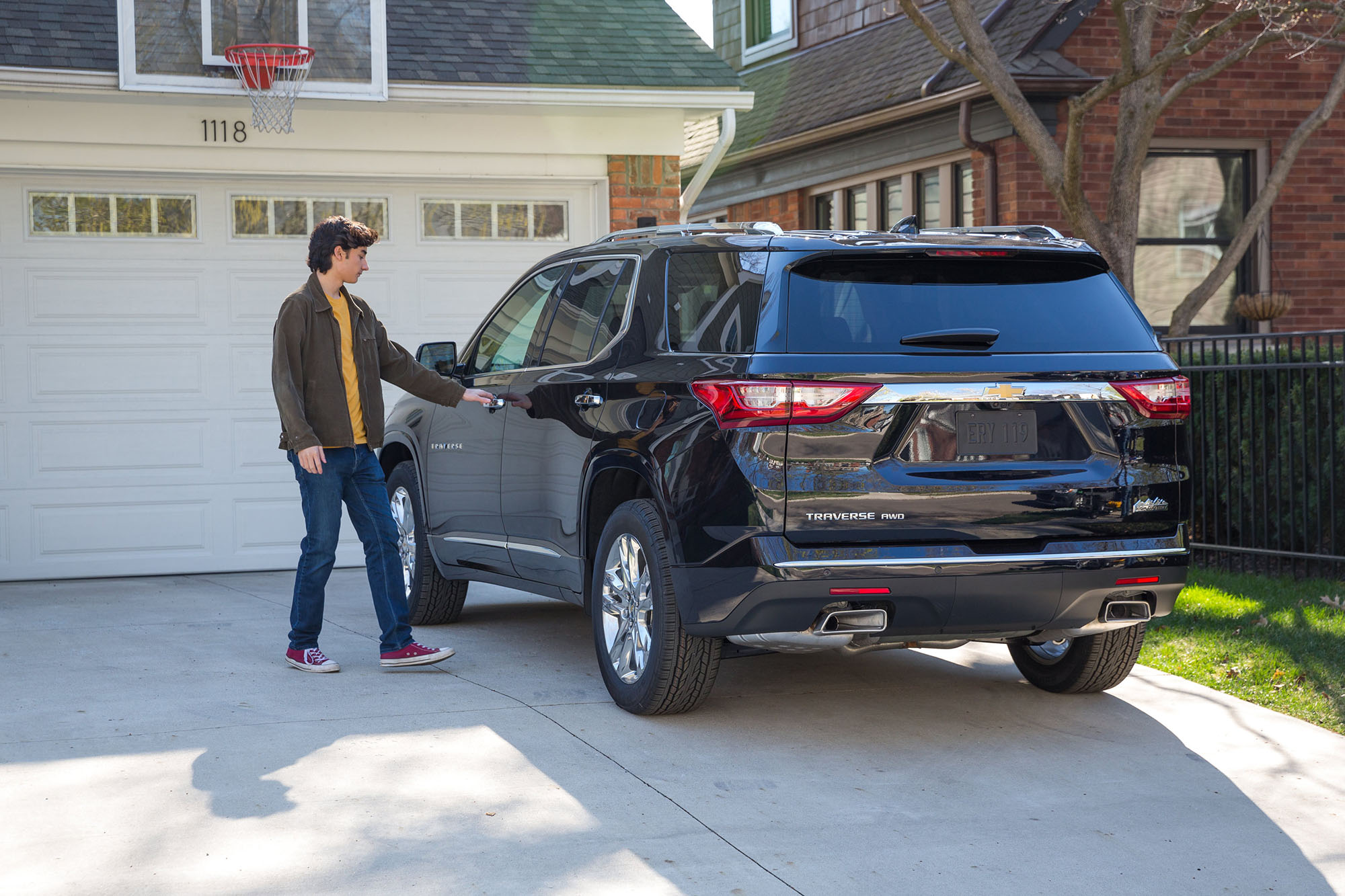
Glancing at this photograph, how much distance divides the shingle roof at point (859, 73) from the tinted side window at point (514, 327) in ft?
22.9

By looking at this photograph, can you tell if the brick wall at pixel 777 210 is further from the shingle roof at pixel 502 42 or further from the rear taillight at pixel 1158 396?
the rear taillight at pixel 1158 396

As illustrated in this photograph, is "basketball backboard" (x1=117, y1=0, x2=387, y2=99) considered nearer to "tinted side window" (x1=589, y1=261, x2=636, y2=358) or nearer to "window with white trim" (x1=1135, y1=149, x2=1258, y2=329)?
"tinted side window" (x1=589, y1=261, x2=636, y2=358)

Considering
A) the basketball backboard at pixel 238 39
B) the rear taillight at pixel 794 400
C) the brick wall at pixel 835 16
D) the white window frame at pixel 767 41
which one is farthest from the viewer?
the white window frame at pixel 767 41

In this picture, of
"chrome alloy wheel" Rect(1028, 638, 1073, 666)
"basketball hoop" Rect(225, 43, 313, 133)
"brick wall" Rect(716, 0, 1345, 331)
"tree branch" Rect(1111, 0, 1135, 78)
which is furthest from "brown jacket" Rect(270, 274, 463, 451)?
"brick wall" Rect(716, 0, 1345, 331)

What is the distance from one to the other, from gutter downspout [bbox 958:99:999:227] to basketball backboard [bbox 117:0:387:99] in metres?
5.70

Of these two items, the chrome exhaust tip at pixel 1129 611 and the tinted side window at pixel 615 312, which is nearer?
the chrome exhaust tip at pixel 1129 611

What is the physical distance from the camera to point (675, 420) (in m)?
5.75

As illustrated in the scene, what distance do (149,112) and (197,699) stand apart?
5.21 metres

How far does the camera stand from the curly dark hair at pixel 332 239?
695 cm

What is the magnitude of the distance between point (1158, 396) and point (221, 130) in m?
7.08

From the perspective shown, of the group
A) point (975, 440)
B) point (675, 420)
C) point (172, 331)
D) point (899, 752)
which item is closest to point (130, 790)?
point (675, 420)

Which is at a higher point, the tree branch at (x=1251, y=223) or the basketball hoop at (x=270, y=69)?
the basketball hoop at (x=270, y=69)

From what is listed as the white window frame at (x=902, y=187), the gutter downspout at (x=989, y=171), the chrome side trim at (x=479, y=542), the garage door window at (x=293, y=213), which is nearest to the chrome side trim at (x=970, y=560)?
the chrome side trim at (x=479, y=542)

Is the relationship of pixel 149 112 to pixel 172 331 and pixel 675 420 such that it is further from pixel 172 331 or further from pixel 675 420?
pixel 675 420
